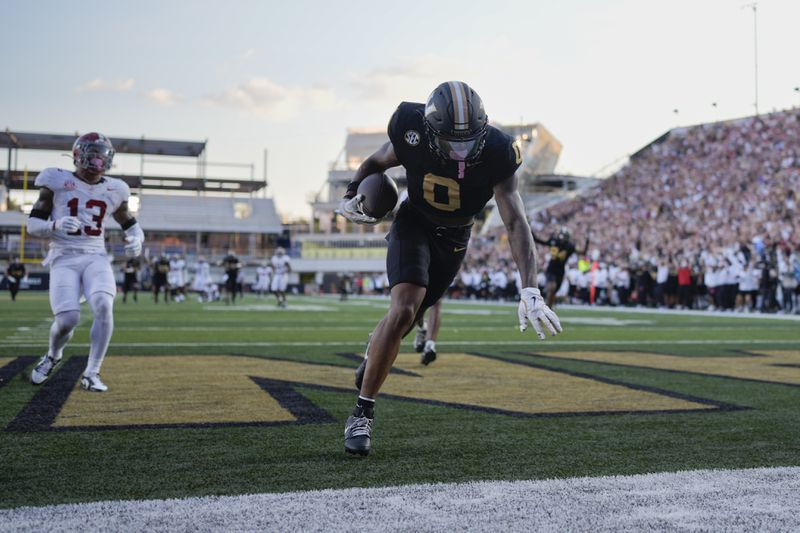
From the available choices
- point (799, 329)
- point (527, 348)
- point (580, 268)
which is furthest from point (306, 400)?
point (580, 268)

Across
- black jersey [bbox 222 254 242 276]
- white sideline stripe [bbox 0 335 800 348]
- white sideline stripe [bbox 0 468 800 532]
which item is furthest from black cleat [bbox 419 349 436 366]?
black jersey [bbox 222 254 242 276]

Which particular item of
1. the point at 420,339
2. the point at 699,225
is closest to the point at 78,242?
the point at 420,339

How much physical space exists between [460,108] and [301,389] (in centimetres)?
262

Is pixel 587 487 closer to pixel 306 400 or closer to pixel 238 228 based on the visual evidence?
pixel 306 400

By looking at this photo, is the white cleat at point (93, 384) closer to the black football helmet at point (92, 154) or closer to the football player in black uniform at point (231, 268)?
the black football helmet at point (92, 154)

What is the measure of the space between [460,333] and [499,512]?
366 inches

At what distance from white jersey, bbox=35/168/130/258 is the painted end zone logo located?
3.16ft

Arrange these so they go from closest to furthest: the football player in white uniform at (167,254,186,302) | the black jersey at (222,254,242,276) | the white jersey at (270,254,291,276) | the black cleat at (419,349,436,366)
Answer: the black cleat at (419,349,436,366) < the black jersey at (222,254,242,276) < the white jersey at (270,254,291,276) < the football player in white uniform at (167,254,186,302)

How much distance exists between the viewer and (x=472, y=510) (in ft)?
8.54

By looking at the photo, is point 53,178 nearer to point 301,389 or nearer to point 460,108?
point 301,389

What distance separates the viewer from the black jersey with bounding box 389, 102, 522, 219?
12.6ft

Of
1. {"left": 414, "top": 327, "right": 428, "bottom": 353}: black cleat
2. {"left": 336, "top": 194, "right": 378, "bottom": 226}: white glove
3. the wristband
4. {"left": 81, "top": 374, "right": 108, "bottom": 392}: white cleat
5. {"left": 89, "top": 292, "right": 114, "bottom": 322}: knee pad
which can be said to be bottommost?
{"left": 81, "top": 374, "right": 108, "bottom": 392}: white cleat

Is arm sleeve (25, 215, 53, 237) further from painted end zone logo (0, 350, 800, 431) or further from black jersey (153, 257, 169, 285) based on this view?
black jersey (153, 257, 169, 285)

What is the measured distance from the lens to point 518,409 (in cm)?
→ 479
